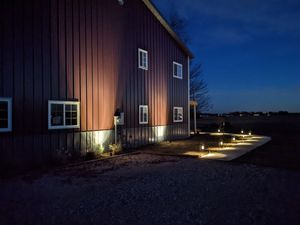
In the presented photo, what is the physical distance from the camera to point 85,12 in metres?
12.8

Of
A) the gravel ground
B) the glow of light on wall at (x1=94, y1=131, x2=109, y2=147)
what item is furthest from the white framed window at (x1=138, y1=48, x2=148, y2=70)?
the gravel ground

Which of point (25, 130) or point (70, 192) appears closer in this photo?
point (70, 192)

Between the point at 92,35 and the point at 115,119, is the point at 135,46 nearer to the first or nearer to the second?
the point at 92,35

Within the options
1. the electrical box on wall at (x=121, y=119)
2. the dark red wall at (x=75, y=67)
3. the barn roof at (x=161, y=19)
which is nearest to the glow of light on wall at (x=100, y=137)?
the dark red wall at (x=75, y=67)

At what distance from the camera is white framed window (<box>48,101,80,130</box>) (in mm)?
11048

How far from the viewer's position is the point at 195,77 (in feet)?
116

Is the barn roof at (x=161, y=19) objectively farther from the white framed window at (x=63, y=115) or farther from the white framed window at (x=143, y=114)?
the white framed window at (x=63, y=115)

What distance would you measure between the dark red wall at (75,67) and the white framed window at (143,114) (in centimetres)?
41

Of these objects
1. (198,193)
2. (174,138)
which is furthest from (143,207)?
(174,138)

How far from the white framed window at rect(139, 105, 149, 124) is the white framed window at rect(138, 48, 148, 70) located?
228 cm

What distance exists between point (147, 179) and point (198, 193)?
1861mm

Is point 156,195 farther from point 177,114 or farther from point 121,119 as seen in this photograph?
point 177,114

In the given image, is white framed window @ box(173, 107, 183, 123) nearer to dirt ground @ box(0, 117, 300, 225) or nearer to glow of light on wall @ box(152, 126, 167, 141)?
glow of light on wall @ box(152, 126, 167, 141)

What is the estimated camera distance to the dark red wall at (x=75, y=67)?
9.83m
